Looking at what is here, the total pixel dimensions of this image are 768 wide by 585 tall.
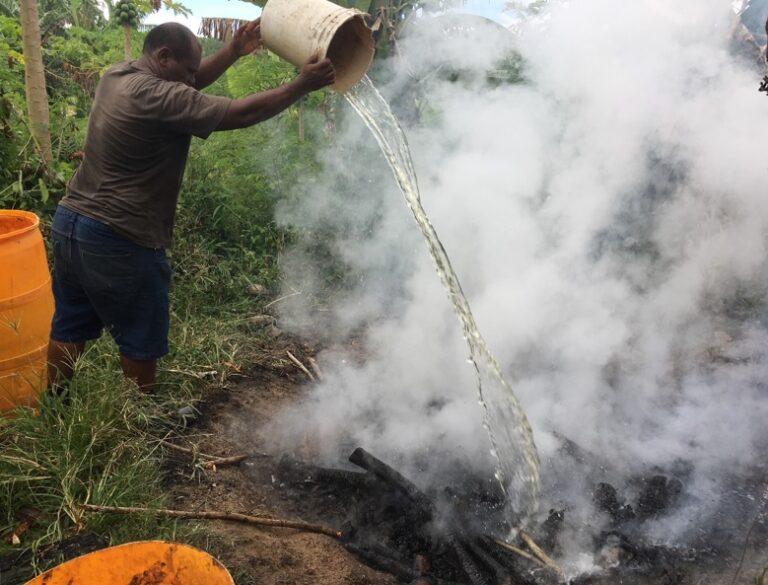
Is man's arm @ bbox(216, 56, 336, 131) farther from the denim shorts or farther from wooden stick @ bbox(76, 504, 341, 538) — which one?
wooden stick @ bbox(76, 504, 341, 538)

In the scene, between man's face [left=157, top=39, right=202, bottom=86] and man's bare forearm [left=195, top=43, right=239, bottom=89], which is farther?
man's bare forearm [left=195, top=43, right=239, bottom=89]

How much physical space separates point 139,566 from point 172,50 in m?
2.21

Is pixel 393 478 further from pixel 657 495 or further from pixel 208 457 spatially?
pixel 657 495

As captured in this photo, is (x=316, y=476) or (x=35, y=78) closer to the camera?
(x=316, y=476)

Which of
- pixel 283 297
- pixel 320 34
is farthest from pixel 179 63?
pixel 283 297

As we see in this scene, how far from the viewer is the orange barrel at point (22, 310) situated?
2.91m

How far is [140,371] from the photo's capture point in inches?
124

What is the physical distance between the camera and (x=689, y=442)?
3516mm

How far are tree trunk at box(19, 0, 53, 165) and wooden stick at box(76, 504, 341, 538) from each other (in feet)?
10.3

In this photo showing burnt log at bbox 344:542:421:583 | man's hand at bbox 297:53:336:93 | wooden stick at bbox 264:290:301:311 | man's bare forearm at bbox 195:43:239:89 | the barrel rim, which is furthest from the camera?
wooden stick at bbox 264:290:301:311

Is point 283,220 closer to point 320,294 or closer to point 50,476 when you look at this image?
point 320,294

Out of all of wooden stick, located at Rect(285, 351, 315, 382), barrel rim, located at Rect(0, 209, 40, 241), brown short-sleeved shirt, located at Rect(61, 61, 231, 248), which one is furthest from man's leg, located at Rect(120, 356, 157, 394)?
wooden stick, located at Rect(285, 351, 315, 382)

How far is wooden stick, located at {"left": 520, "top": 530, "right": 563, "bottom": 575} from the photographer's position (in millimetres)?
2612

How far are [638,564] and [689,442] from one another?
1171 mm
